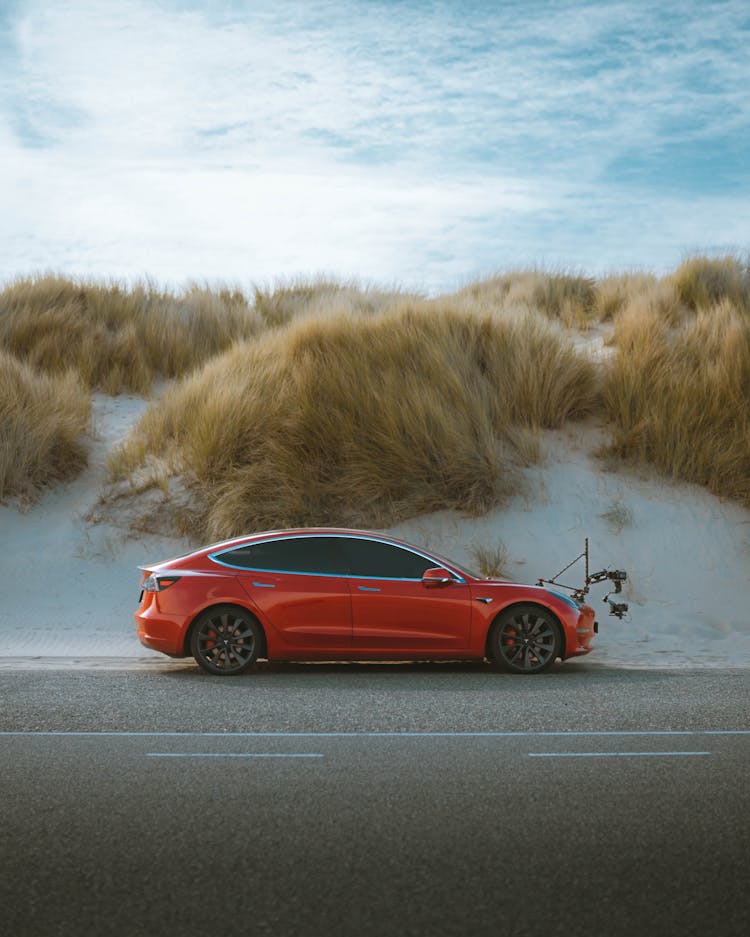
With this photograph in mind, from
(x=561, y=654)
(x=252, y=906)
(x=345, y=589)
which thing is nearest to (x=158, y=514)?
(x=345, y=589)

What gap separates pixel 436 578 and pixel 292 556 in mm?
1605

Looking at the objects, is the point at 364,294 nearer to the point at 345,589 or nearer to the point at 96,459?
the point at 96,459

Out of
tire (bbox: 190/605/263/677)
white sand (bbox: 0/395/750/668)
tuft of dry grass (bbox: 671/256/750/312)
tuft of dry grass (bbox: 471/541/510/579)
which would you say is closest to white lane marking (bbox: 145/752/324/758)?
tire (bbox: 190/605/263/677)

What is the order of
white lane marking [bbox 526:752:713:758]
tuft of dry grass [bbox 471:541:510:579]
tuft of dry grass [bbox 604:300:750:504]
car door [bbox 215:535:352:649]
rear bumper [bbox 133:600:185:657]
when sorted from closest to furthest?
white lane marking [bbox 526:752:713:758] < rear bumper [bbox 133:600:185:657] < car door [bbox 215:535:352:649] < tuft of dry grass [bbox 471:541:510:579] < tuft of dry grass [bbox 604:300:750:504]

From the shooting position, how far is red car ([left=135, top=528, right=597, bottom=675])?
461 inches

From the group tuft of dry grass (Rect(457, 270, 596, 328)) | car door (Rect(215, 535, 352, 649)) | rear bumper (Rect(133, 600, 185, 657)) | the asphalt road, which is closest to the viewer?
the asphalt road

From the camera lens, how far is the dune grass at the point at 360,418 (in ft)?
59.4

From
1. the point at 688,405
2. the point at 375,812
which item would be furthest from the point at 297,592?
the point at 688,405

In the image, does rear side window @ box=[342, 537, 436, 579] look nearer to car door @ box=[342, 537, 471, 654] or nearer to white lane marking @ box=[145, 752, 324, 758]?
car door @ box=[342, 537, 471, 654]

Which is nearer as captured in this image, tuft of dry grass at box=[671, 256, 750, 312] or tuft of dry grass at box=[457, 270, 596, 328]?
tuft of dry grass at box=[671, 256, 750, 312]

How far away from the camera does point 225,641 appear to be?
11711 millimetres

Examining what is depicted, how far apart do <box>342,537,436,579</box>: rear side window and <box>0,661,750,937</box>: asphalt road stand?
1.93m

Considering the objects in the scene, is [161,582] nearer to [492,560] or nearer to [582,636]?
[582,636]

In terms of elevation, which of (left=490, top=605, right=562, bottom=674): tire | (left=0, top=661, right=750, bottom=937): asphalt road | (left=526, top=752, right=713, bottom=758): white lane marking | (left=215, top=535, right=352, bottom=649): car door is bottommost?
(left=526, top=752, right=713, bottom=758): white lane marking
